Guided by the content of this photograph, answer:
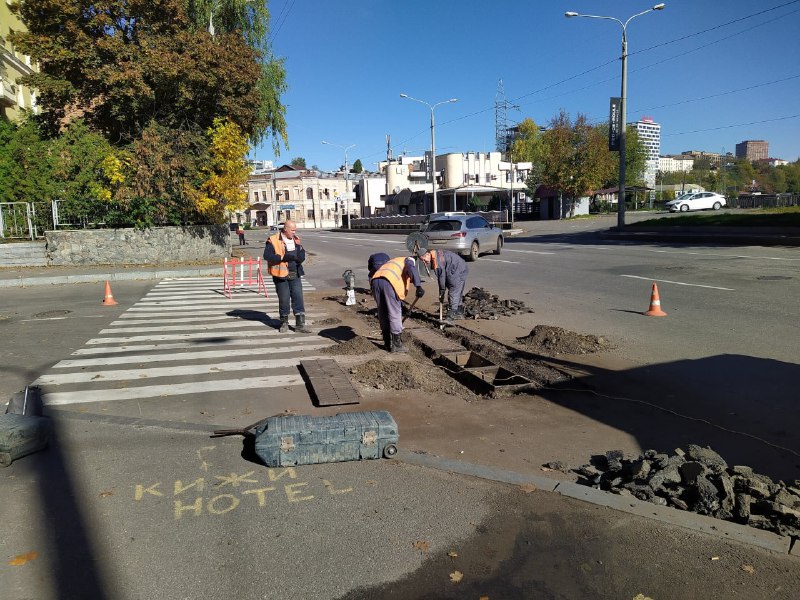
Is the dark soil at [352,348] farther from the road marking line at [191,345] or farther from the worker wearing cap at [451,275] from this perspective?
the worker wearing cap at [451,275]

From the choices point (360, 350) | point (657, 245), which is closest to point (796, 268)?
point (657, 245)

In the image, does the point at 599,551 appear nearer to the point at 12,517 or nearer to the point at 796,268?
the point at 12,517

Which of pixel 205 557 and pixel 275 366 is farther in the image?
pixel 275 366

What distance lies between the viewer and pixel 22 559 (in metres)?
3.47

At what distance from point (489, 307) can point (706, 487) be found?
7.92 meters

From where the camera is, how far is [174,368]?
7.83 m

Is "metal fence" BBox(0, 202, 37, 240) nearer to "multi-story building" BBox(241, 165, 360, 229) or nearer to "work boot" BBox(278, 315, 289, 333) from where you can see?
"work boot" BBox(278, 315, 289, 333)

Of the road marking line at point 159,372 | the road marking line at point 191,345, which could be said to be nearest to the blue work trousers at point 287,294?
the road marking line at point 191,345

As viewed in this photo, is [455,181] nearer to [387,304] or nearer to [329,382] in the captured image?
[387,304]

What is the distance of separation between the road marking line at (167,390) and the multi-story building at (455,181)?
5847 cm

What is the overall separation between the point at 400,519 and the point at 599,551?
4.01 feet

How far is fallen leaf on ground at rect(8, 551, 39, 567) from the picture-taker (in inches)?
135

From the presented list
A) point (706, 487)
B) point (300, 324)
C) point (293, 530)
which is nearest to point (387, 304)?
point (300, 324)

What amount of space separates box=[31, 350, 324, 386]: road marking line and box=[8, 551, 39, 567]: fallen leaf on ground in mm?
3968
